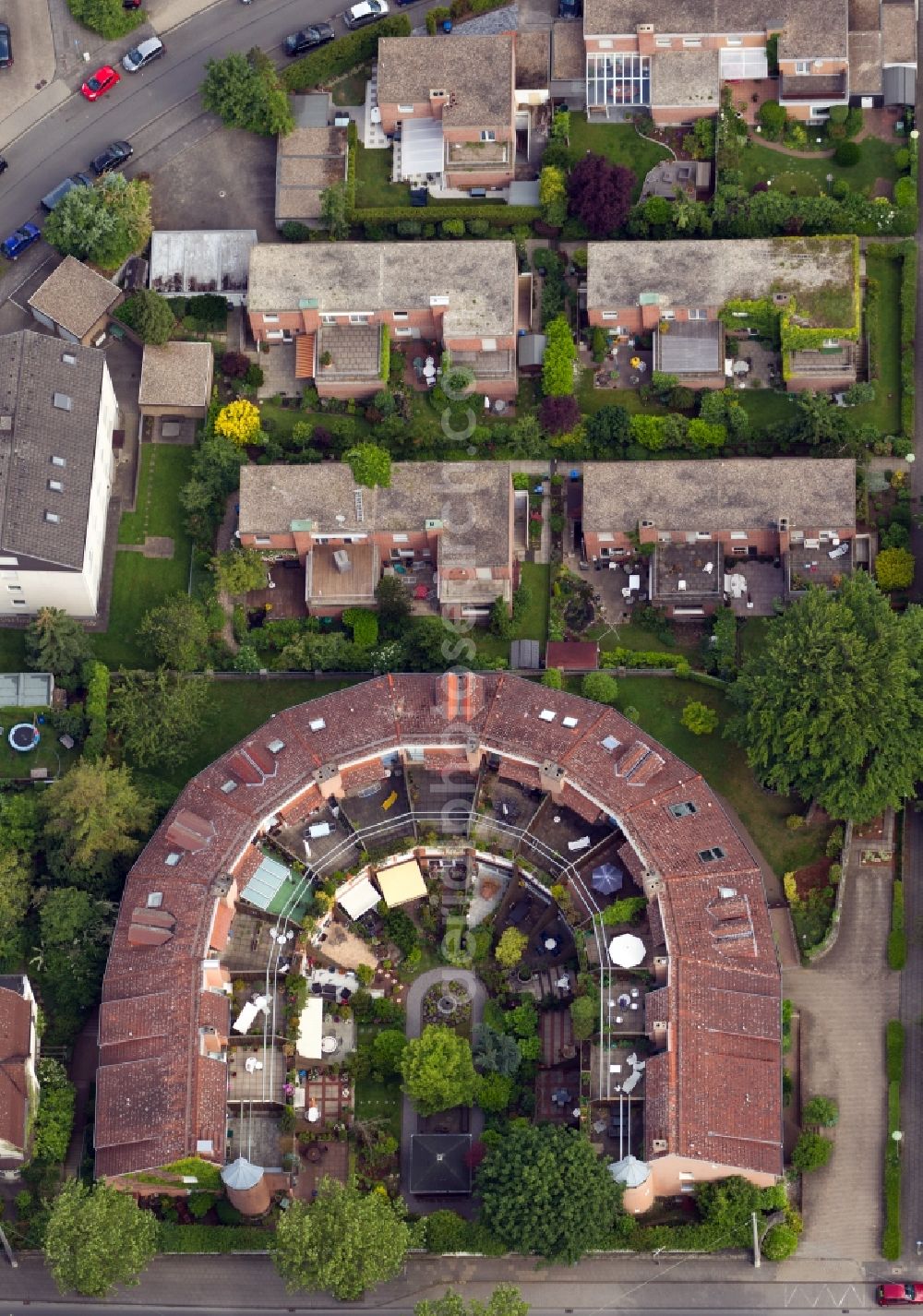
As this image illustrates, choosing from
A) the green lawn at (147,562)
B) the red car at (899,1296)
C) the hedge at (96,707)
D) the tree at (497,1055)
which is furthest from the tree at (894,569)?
the hedge at (96,707)

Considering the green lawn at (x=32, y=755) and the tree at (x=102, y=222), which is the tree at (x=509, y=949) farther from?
the tree at (x=102, y=222)

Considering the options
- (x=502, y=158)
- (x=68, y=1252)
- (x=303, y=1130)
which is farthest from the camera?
(x=502, y=158)

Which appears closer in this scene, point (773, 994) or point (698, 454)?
point (773, 994)

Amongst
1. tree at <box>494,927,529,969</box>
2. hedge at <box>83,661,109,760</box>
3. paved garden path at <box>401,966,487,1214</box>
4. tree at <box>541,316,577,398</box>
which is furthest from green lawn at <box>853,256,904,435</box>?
hedge at <box>83,661,109,760</box>

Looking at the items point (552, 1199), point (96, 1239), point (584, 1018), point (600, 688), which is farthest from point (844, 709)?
point (96, 1239)

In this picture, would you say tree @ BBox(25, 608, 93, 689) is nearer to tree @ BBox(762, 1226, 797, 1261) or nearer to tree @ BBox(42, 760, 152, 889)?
tree @ BBox(42, 760, 152, 889)

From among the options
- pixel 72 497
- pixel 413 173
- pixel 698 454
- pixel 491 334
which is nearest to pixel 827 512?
pixel 698 454

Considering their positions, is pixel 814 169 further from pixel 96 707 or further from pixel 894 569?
pixel 96 707

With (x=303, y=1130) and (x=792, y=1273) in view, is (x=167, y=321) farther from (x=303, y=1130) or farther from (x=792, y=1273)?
(x=792, y=1273)
